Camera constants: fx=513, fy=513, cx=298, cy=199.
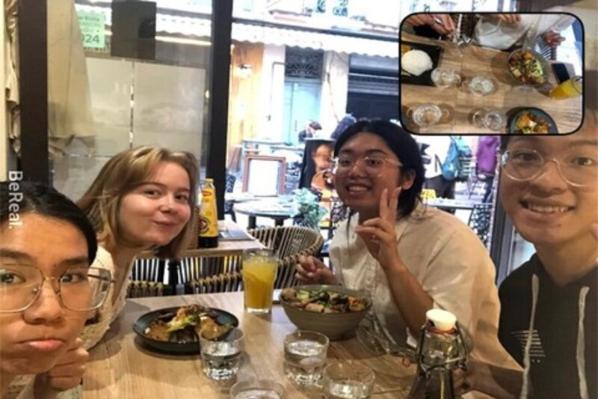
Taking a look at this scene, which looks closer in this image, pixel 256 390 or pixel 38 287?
pixel 38 287

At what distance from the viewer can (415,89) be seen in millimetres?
743

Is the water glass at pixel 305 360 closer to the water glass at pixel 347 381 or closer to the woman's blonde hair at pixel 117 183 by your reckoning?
the water glass at pixel 347 381

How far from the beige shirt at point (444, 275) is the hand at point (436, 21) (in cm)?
44

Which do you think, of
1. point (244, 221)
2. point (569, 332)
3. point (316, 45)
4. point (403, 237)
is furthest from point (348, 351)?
point (244, 221)

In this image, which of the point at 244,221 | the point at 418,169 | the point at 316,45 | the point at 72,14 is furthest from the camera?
the point at 244,221

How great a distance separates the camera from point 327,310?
104 centimetres

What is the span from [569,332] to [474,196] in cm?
36

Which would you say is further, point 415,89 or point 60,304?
point 415,89

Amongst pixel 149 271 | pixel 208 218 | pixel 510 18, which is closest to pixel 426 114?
pixel 510 18

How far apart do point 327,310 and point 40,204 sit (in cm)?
62

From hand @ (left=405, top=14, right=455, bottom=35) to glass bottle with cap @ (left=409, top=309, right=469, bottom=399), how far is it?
0.40 m

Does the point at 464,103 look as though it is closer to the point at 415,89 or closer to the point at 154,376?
the point at 415,89

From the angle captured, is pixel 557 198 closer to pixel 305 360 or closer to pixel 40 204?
pixel 305 360

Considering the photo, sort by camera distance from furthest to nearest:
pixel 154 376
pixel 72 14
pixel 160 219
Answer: pixel 72 14 → pixel 160 219 → pixel 154 376
